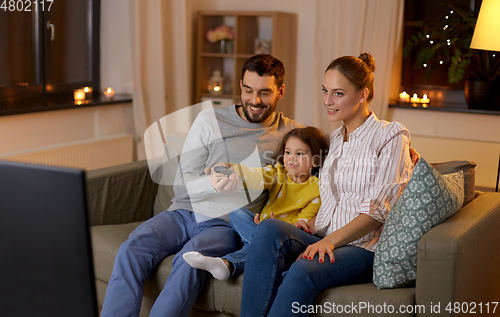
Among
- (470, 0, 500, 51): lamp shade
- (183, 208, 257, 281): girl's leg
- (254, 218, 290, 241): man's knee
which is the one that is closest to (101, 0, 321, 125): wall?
(470, 0, 500, 51): lamp shade

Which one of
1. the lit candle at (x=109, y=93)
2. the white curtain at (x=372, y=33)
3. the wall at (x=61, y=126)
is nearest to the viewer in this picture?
the wall at (x=61, y=126)

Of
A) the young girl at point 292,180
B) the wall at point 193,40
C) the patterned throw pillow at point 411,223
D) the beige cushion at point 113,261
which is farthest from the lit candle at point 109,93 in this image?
the patterned throw pillow at point 411,223

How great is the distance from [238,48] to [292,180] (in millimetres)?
2383

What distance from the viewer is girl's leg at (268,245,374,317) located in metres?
1.46

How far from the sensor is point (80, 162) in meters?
3.27

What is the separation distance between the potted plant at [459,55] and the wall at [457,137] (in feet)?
0.49

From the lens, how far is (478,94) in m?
3.38

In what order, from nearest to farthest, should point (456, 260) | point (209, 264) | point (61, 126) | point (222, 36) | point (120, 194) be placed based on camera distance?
point (456, 260) → point (209, 264) → point (120, 194) → point (61, 126) → point (222, 36)

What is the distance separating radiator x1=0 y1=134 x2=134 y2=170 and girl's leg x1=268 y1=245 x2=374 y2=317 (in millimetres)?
1903

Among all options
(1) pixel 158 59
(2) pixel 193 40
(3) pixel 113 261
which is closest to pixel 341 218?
(3) pixel 113 261

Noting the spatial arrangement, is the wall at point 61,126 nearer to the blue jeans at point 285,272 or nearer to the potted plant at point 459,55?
the blue jeans at point 285,272

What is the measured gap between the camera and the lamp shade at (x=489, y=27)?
2.40 m

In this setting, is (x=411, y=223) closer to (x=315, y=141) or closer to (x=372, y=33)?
(x=315, y=141)

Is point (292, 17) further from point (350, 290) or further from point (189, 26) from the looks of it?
point (350, 290)
